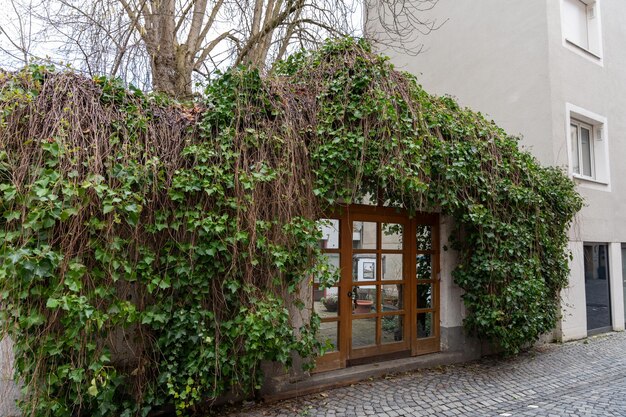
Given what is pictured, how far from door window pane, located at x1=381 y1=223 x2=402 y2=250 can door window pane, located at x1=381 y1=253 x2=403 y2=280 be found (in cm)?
12

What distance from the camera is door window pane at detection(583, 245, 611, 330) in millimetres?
7887

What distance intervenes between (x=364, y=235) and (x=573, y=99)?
223 inches

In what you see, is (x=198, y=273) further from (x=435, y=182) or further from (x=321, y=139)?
(x=435, y=182)

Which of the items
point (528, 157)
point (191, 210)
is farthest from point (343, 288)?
point (528, 157)

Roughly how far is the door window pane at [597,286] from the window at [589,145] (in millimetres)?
1436

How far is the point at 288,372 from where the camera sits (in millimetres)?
4352

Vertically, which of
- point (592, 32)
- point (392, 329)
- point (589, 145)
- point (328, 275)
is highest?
point (592, 32)

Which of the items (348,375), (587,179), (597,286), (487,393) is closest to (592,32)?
(587,179)

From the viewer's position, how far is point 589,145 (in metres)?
8.56

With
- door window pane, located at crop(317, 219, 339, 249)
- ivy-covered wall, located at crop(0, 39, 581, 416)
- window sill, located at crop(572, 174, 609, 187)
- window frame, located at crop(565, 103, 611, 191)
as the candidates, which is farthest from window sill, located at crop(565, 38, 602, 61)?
door window pane, located at crop(317, 219, 339, 249)

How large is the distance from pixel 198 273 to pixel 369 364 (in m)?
2.64

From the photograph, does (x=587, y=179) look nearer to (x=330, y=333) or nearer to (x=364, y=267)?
(x=364, y=267)

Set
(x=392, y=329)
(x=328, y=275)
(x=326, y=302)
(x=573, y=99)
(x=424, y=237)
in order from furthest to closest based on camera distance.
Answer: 1. (x=573, y=99)
2. (x=424, y=237)
3. (x=392, y=329)
4. (x=326, y=302)
5. (x=328, y=275)

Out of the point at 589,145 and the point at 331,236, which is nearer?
the point at 331,236
